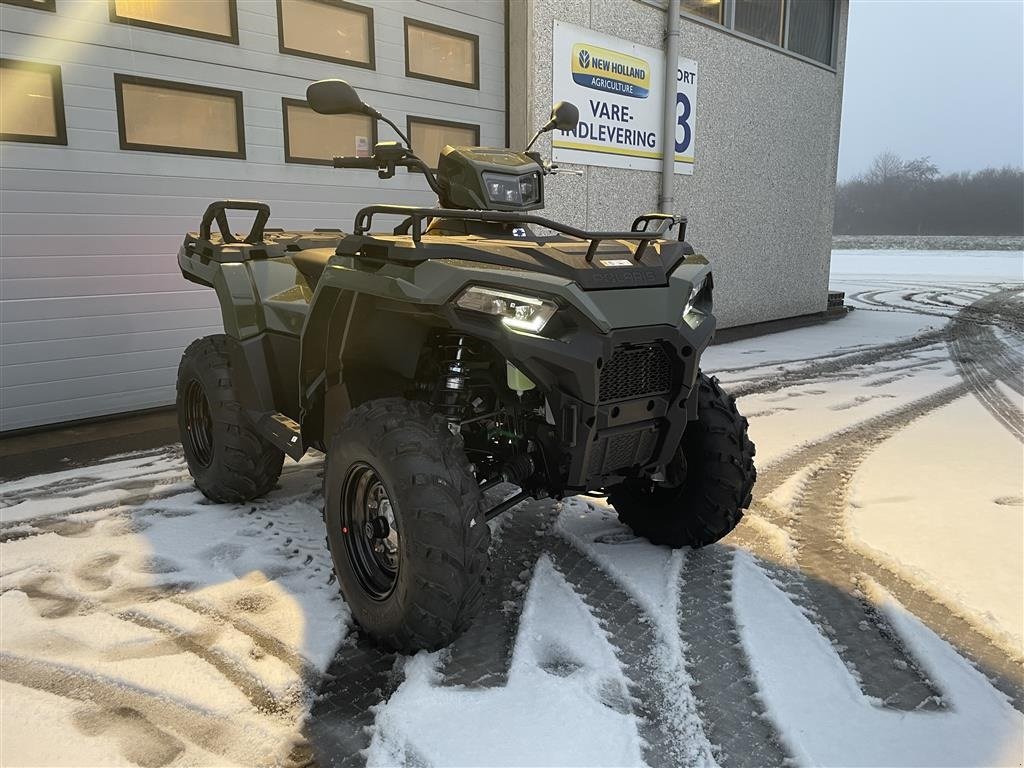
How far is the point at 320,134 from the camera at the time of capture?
618 centimetres

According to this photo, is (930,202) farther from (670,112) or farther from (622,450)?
(622,450)

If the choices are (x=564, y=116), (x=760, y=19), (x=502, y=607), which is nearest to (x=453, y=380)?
(x=502, y=607)

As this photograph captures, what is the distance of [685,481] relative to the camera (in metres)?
2.87

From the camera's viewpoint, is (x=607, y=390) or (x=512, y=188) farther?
(x=512, y=188)

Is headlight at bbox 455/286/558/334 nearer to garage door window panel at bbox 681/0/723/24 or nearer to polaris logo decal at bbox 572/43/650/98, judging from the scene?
polaris logo decal at bbox 572/43/650/98

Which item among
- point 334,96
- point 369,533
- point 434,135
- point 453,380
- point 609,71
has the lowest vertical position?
point 369,533

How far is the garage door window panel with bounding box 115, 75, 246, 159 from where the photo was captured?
5125 millimetres

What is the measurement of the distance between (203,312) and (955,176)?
181 ft

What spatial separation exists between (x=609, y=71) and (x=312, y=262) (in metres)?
6.11

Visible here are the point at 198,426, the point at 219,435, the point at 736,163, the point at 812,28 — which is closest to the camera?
the point at 219,435

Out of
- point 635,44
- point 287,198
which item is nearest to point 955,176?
point 635,44

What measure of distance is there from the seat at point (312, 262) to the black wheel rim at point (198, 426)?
3.23 ft

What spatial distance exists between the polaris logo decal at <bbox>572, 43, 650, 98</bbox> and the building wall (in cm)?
24

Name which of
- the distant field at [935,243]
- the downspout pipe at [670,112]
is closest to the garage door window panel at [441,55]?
the downspout pipe at [670,112]
